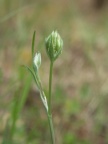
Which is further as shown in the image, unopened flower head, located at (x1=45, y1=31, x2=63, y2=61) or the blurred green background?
the blurred green background

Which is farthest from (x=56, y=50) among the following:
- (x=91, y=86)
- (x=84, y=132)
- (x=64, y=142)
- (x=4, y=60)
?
(x=4, y=60)

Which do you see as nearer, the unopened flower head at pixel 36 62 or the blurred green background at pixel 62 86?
the unopened flower head at pixel 36 62

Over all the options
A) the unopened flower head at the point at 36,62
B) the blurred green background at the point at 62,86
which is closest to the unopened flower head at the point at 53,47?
the unopened flower head at the point at 36,62

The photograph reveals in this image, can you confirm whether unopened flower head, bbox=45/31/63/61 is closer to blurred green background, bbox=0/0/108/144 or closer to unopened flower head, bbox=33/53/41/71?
unopened flower head, bbox=33/53/41/71

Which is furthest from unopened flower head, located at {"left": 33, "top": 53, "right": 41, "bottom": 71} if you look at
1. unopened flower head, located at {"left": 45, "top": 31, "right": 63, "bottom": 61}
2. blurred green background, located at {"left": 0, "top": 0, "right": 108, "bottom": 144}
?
blurred green background, located at {"left": 0, "top": 0, "right": 108, "bottom": 144}

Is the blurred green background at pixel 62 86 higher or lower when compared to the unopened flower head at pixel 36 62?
higher

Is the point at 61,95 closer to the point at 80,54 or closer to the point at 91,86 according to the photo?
the point at 91,86

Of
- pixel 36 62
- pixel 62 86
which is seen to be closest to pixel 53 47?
pixel 36 62

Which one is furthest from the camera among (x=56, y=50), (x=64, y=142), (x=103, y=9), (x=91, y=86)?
(x=103, y=9)

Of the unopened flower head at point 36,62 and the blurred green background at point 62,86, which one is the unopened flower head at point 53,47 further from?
the blurred green background at point 62,86
